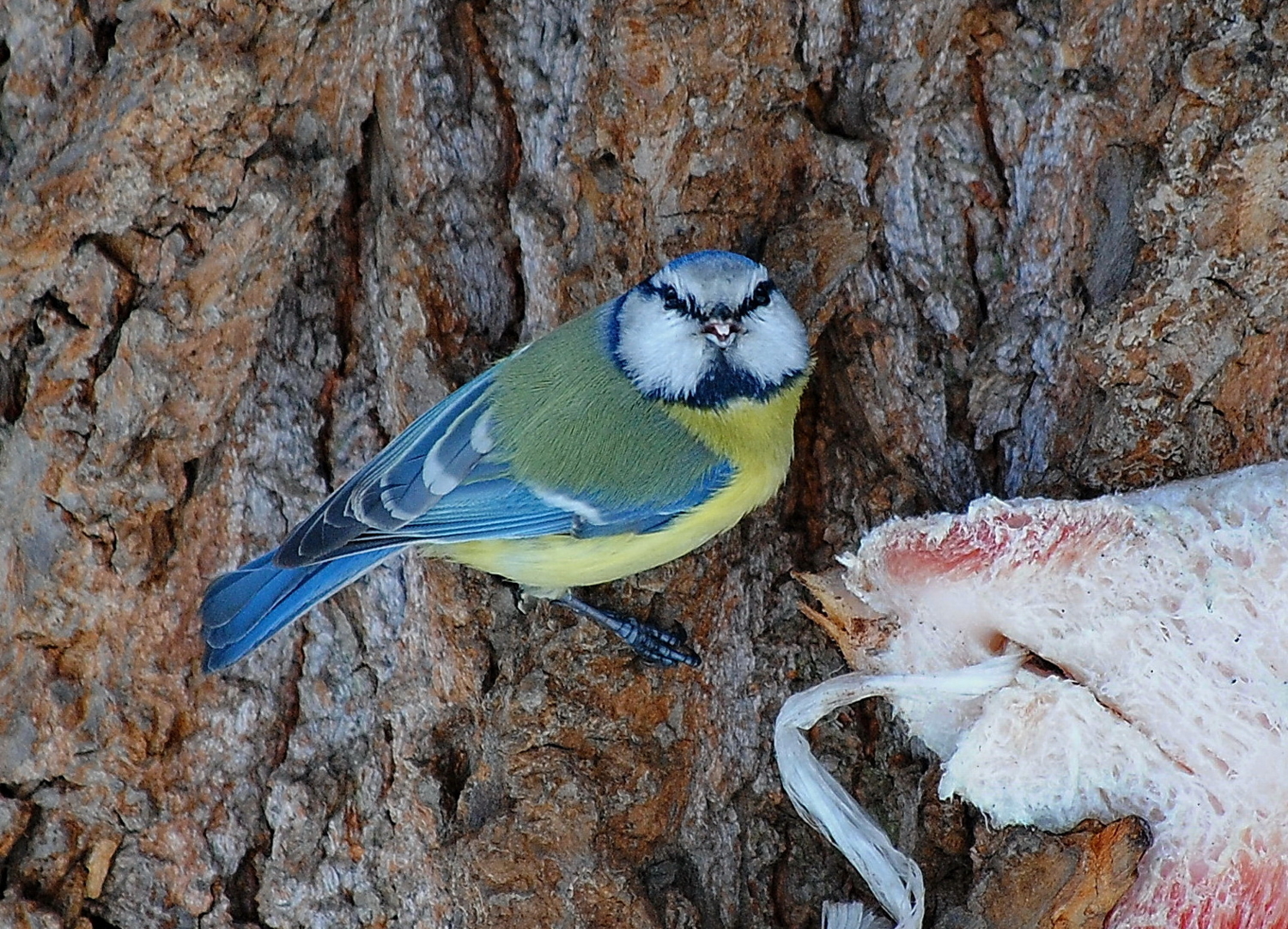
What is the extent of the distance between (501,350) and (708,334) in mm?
323

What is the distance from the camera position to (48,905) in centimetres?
176

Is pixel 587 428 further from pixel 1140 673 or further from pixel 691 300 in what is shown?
pixel 1140 673

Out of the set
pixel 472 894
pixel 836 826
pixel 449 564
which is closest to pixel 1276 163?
pixel 836 826

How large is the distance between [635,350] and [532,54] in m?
0.46

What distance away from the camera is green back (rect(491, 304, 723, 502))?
184cm

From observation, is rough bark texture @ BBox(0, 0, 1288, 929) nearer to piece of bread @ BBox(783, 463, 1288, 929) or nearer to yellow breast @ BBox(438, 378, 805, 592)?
yellow breast @ BBox(438, 378, 805, 592)

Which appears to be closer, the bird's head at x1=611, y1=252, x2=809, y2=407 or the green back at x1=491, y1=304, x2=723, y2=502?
the bird's head at x1=611, y1=252, x2=809, y2=407

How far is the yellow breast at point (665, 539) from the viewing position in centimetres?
177

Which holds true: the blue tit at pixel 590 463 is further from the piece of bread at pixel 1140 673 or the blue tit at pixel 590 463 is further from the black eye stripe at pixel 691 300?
the piece of bread at pixel 1140 673

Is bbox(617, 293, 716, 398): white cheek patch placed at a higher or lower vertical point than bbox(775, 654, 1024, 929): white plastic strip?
higher

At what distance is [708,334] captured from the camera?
1.85 m

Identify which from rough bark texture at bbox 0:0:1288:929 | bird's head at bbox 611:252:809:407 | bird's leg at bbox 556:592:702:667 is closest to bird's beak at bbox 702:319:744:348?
bird's head at bbox 611:252:809:407

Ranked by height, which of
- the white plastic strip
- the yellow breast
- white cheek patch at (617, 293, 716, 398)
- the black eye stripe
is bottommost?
the white plastic strip

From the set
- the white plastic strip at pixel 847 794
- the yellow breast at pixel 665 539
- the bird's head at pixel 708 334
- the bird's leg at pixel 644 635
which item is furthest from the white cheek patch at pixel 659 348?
the white plastic strip at pixel 847 794
